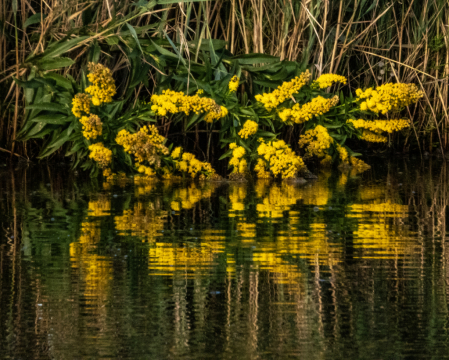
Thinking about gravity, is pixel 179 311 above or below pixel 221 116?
below

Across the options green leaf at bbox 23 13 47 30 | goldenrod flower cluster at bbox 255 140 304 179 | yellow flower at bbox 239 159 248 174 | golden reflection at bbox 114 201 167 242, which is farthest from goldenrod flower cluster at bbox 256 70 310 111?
green leaf at bbox 23 13 47 30

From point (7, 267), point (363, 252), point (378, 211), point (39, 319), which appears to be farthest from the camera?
point (378, 211)

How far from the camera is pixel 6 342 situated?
2.19m

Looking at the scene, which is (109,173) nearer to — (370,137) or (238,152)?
(238,152)

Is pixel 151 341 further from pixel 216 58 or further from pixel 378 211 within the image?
pixel 216 58

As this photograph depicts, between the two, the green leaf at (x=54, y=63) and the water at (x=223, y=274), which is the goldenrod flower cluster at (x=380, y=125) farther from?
the green leaf at (x=54, y=63)

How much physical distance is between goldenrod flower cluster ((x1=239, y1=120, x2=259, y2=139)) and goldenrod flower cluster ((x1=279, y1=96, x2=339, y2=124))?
20 centimetres


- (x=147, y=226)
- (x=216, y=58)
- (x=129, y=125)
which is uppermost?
(x=216, y=58)

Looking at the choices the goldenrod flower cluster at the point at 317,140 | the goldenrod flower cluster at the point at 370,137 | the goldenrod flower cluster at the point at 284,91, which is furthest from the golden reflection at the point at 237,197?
the goldenrod flower cluster at the point at 370,137

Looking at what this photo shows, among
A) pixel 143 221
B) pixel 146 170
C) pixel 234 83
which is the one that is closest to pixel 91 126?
pixel 146 170

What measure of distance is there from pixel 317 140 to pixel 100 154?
4.77ft

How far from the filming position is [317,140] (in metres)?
5.45

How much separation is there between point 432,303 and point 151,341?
0.90 metres

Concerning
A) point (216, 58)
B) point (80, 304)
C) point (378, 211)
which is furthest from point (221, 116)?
point (80, 304)
